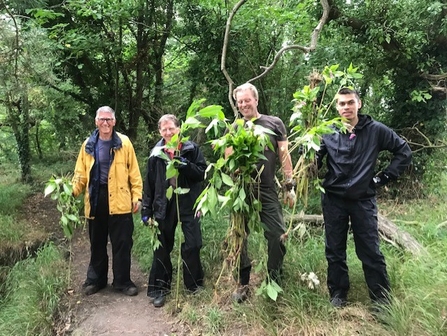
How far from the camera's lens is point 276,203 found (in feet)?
10.4

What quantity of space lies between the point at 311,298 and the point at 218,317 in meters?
0.83

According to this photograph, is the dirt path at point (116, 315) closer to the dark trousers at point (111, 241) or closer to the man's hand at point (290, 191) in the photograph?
the dark trousers at point (111, 241)

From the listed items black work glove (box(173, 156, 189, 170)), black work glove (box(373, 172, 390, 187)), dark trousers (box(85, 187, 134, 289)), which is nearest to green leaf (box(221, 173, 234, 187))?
black work glove (box(173, 156, 189, 170))

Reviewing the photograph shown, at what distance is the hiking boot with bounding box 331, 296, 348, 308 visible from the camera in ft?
9.83

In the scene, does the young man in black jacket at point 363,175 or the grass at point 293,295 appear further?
the young man in black jacket at point 363,175

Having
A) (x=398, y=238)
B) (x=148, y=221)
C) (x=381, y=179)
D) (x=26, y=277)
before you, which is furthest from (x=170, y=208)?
(x=398, y=238)

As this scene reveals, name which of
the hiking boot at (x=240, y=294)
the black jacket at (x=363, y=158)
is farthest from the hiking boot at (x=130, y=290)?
the black jacket at (x=363, y=158)

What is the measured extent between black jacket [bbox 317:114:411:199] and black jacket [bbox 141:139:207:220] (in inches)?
51.8

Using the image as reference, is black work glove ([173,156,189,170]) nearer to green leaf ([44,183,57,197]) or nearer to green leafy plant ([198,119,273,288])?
green leafy plant ([198,119,273,288])

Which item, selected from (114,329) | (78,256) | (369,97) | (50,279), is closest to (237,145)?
(114,329)

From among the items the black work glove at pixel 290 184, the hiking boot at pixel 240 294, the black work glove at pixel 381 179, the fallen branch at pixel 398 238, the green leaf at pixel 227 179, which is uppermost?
the green leaf at pixel 227 179

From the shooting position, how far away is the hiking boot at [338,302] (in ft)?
9.83

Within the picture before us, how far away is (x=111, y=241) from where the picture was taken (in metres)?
4.05

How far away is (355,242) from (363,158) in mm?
668
